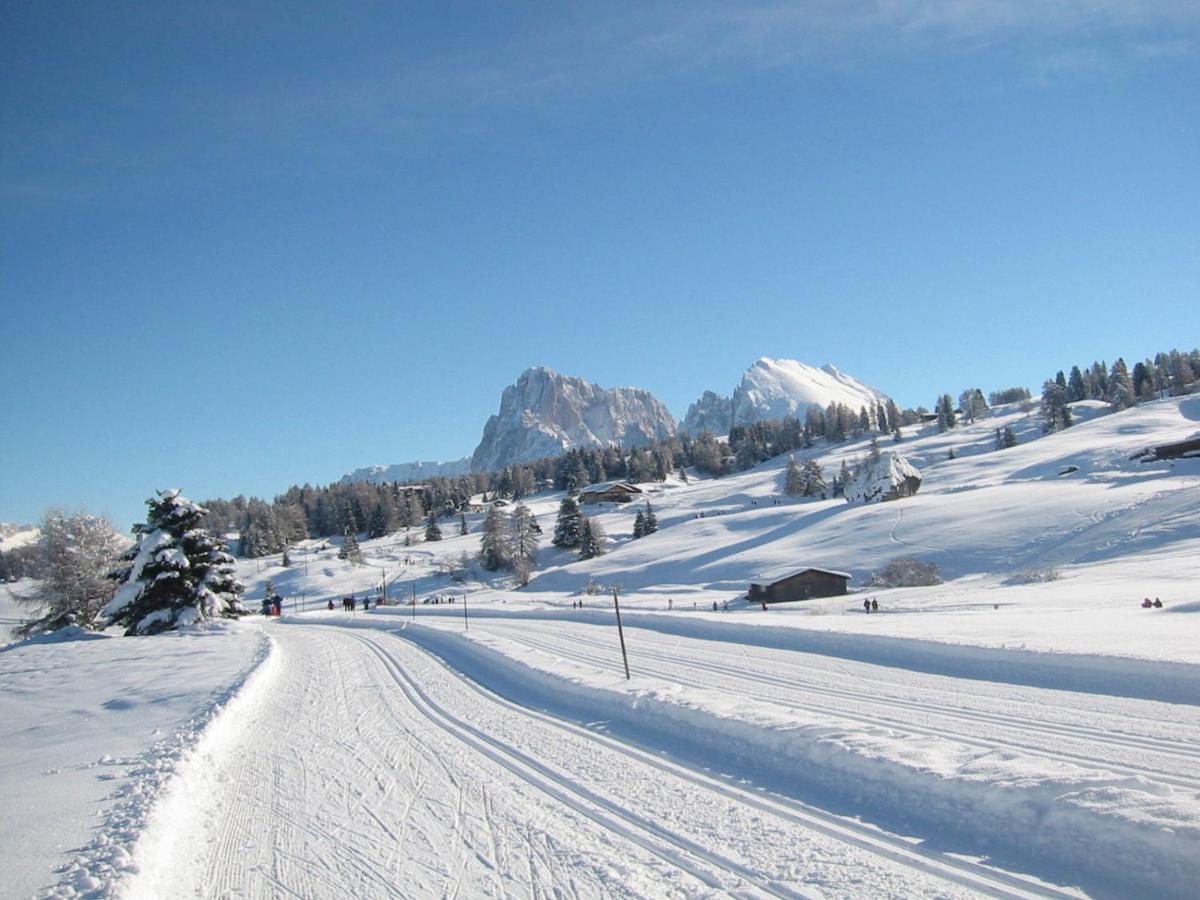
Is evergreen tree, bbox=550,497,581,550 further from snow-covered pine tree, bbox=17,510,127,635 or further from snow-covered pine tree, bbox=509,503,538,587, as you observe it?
snow-covered pine tree, bbox=17,510,127,635

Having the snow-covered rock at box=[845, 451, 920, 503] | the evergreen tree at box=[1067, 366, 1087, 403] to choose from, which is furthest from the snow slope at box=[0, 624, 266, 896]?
the evergreen tree at box=[1067, 366, 1087, 403]

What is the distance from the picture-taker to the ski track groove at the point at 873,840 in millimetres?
5008

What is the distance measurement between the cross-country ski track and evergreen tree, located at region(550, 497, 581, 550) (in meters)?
76.3

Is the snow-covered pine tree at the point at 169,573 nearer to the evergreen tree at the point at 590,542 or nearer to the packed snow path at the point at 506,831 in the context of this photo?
the packed snow path at the point at 506,831

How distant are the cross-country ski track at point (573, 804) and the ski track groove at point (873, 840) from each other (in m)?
0.02

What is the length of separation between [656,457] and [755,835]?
151 m

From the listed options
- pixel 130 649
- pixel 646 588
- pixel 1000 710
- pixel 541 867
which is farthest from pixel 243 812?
pixel 646 588

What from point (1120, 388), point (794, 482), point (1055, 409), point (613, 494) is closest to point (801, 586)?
point (794, 482)

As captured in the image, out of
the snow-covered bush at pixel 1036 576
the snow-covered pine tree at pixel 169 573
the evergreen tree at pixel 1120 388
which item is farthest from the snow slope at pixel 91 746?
the evergreen tree at pixel 1120 388

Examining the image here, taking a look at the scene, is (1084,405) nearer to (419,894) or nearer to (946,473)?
(946,473)

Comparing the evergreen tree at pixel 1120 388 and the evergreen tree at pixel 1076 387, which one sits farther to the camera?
the evergreen tree at pixel 1076 387

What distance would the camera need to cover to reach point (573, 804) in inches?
282

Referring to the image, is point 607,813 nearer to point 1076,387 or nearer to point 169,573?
point 169,573

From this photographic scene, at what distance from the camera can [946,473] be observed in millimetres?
99062
